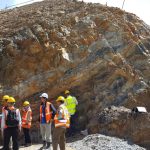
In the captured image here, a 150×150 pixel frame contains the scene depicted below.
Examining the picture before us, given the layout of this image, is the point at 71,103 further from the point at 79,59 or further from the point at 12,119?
the point at 12,119

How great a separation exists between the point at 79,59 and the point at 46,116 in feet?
15.3

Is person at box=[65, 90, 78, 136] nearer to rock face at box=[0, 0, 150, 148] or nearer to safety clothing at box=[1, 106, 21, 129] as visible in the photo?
rock face at box=[0, 0, 150, 148]

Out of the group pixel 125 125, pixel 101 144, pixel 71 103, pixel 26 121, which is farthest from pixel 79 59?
pixel 101 144

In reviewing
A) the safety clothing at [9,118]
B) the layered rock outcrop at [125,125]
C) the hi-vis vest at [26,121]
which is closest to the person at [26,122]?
the hi-vis vest at [26,121]

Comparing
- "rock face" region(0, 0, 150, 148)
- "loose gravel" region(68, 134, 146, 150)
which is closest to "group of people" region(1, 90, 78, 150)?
"loose gravel" region(68, 134, 146, 150)

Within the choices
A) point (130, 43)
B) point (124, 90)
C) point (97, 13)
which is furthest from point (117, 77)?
point (97, 13)

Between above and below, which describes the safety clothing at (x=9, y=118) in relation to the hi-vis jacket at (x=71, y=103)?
below

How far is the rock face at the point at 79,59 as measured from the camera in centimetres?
1712

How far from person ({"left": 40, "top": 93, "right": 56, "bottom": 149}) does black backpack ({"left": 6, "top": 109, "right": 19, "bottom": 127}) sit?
1.28 m

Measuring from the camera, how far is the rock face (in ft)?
56.2

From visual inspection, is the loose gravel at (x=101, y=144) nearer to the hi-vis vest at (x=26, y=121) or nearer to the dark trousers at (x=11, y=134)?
the hi-vis vest at (x=26, y=121)

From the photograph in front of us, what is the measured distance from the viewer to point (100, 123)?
54.8 ft

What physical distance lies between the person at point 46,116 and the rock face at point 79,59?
2727 millimetres

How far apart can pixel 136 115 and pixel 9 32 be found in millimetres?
6512
